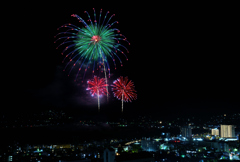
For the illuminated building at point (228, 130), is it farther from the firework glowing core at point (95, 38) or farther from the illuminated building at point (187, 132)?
the firework glowing core at point (95, 38)

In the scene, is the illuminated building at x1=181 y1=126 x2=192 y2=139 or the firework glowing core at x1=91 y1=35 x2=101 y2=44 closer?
the firework glowing core at x1=91 y1=35 x2=101 y2=44

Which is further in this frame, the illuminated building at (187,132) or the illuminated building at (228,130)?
the illuminated building at (228,130)

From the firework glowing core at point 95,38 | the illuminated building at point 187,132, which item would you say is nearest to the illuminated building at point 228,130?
the illuminated building at point 187,132

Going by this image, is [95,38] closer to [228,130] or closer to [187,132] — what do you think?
[187,132]

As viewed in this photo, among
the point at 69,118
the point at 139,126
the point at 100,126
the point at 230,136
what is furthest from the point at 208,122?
the point at 69,118

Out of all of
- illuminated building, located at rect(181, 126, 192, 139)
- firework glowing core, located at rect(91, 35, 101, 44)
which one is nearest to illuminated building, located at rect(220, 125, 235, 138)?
illuminated building, located at rect(181, 126, 192, 139)

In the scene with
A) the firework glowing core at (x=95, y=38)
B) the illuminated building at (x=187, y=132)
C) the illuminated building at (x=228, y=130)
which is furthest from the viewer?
the illuminated building at (x=228, y=130)

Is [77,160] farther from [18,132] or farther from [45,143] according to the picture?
[18,132]

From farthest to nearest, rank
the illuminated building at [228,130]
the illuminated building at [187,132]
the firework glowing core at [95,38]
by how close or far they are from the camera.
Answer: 1. the illuminated building at [228,130]
2. the illuminated building at [187,132]
3. the firework glowing core at [95,38]

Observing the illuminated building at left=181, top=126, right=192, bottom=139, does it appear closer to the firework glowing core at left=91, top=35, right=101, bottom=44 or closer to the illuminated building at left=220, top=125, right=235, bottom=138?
the illuminated building at left=220, top=125, right=235, bottom=138

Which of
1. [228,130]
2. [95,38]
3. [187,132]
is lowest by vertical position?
[228,130]

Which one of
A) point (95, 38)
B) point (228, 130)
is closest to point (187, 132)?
point (228, 130)
